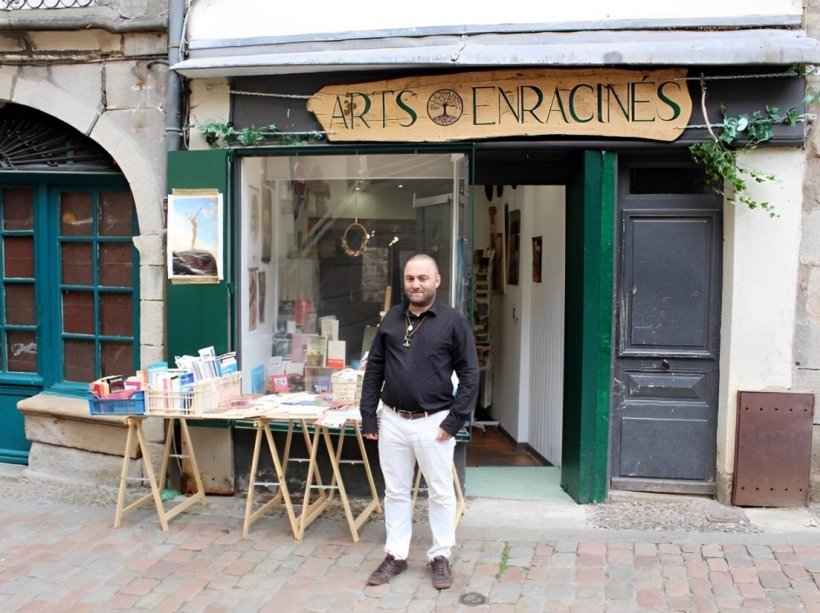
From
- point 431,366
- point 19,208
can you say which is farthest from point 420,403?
point 19,208

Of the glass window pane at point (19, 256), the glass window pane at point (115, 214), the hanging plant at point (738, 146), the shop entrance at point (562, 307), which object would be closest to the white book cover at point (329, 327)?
the shop entrance at point (562, 307)

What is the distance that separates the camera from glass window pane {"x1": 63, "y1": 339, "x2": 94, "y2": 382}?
662cm

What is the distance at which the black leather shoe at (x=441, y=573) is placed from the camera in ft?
14.3

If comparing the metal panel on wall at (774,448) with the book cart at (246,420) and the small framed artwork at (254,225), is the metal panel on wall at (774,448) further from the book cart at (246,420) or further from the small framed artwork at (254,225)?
the small framed artwork at (254,225)

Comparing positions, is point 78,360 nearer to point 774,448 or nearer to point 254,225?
point 254,225

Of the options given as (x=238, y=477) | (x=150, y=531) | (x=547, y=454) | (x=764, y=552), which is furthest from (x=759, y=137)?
(x=150, y=531)

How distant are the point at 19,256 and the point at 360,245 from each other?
9.55 ft

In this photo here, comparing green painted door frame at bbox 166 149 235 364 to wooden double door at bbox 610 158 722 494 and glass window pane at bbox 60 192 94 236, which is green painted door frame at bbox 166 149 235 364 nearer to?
glass window pane at bbox 60 192 94 236

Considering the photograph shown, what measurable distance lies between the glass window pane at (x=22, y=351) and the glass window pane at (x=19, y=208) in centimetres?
89

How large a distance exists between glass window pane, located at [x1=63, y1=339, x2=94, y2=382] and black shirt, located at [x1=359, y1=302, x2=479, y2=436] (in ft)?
10.4

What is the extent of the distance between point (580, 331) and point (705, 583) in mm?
1852

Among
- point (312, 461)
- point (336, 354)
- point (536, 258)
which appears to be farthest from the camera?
point (536, 258)

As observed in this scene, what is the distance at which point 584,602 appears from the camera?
419cm

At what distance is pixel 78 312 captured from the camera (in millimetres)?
6629
